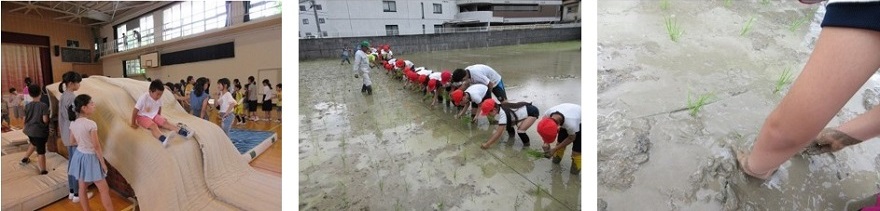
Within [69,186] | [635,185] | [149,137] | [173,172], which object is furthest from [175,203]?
[635,185]

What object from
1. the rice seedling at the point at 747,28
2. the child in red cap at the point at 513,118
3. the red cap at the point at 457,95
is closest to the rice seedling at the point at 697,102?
the rice seedling at the point at 747,28

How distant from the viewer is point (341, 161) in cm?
165

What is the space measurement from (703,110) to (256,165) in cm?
194

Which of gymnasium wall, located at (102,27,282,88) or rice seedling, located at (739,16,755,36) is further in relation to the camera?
rice seedling, located at (739,16,755,36)

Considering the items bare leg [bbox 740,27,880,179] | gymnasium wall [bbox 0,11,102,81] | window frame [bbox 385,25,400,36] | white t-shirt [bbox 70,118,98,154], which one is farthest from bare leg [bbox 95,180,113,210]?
bare leg [bbox 740,27,880,179]

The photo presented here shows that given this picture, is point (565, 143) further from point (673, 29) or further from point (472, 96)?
point (673, 29)

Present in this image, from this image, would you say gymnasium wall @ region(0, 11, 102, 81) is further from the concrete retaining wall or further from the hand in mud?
the hand in mud

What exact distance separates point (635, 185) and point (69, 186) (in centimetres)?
231

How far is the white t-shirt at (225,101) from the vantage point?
172 cm

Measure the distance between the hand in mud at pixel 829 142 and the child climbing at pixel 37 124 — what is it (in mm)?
3013

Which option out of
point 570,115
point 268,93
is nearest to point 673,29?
point 570,115

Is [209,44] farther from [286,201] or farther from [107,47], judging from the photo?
[286,201]

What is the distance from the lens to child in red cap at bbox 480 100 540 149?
1.68 meters

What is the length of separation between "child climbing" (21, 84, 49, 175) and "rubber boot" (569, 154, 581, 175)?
2245 millimetres
